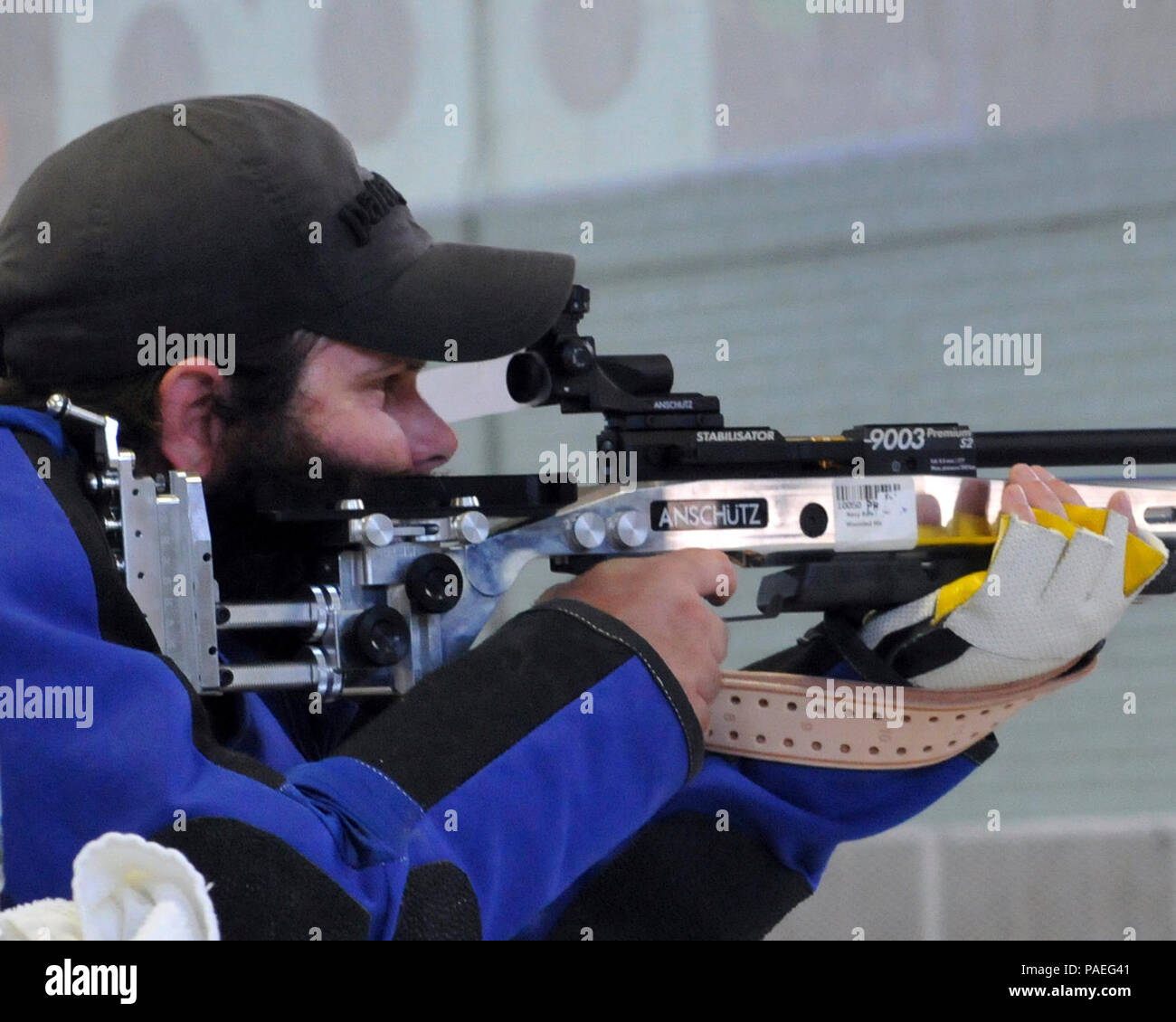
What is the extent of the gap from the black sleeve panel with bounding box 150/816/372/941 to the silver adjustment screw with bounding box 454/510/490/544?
354 millimetres

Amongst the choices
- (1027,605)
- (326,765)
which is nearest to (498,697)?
(326,765)

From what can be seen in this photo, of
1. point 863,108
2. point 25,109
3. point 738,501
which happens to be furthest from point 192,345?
point 863,108

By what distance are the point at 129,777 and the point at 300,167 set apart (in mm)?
448

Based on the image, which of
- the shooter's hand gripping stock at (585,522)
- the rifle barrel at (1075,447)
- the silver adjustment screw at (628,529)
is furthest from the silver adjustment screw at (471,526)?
the rifle barrel at (1075,447)

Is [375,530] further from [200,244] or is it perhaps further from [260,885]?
[260,885]

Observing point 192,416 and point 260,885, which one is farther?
point 192,416

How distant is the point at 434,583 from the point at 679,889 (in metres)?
0.36

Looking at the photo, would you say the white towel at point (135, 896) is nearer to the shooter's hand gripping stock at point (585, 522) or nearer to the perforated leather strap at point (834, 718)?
the shooter's hand gripping stock at point (585, 522)

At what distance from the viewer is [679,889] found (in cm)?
121

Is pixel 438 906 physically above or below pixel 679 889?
above

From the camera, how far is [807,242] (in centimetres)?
295

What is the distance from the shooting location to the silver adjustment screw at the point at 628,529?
114 centimetres

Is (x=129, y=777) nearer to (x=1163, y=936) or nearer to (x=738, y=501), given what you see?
(x=738, y=501)
